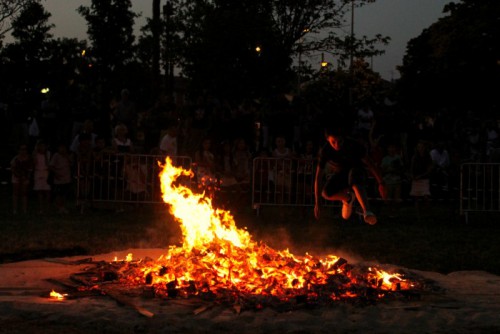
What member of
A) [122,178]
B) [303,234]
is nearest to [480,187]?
[303,234]

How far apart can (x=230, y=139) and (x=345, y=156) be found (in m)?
6.98

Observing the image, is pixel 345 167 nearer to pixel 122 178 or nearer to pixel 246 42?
pixel 122 178

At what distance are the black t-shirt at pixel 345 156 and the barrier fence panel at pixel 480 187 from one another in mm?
5373

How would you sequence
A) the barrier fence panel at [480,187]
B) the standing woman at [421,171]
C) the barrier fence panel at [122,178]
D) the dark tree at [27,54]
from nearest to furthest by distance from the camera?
the barrier fence panel at [480,187] < the barrier fence panel at [122,178] < the standing woman at [421,171] < the dark tree at [27,54]

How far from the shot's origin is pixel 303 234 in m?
13.1

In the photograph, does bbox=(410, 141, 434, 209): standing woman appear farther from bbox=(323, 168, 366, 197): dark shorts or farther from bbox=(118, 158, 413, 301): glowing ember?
bbox=(118, 158, 413, 301): glowing ember

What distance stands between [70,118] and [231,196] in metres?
7.18

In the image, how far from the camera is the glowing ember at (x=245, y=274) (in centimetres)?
770

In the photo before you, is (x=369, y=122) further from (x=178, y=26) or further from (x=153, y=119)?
(x=178, y=26)

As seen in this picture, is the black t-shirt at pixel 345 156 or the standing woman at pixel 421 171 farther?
the standing woman at pixel 421 171

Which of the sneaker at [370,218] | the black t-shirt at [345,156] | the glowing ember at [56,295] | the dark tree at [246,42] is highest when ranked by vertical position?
the dark tree at [246,42]

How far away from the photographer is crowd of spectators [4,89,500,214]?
52.6ft

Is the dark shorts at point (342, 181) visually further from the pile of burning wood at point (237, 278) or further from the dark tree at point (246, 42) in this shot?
the dark tree at point (246, 42)

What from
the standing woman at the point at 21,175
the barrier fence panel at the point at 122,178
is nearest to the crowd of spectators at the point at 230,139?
the standing woman at the point at 21,175
